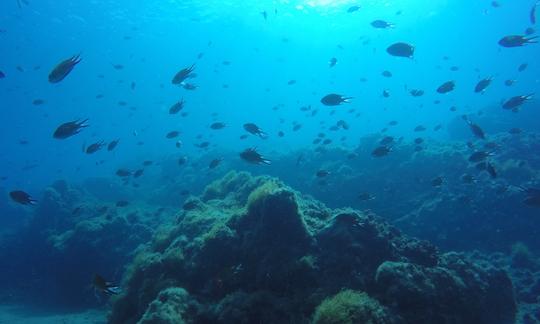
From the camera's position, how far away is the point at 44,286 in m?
15.4

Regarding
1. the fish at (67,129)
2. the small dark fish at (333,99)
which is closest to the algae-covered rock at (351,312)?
the fish at (67,129)

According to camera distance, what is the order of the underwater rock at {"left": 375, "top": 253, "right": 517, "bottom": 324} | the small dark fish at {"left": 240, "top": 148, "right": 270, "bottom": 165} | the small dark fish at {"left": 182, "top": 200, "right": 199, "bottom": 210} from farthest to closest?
the small dark fish at {"left": 182, "top": 200, "right": 199, "bottom": 210}
the small dark fish at {"left": 240, "top": 148, "right": 270, "bottom": 165}
the underwater rock at {"left": 375, "top": 253, "right": 517, "bottom": 324}

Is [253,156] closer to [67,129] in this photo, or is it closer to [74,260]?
[67,129]

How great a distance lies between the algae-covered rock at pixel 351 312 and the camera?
4434mm

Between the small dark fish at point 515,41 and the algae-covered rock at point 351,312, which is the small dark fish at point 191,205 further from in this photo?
the small dark fish at point 515,41

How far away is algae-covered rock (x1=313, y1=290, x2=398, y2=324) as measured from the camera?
14.5 feet

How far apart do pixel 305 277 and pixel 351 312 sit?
5.21 feet

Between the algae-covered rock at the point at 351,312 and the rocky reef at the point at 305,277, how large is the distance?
13 mm

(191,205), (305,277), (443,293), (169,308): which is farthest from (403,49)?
(169,308)

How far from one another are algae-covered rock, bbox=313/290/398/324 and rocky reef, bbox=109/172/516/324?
13 mm

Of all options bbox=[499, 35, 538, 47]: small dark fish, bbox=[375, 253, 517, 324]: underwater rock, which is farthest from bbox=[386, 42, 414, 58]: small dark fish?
bbox=[375, 253, 517, 324]: underwater rock

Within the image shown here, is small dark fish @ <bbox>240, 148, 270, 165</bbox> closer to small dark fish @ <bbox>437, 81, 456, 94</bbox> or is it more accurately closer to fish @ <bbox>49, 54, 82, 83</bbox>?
fish @ <bbox>49, 54, 82, 83</bbox>

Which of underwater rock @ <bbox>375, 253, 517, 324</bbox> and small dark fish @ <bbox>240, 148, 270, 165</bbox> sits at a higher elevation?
small dark fish @ <bbox>240, 148, 270, 165</bbox>

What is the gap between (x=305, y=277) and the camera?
19.7ft
